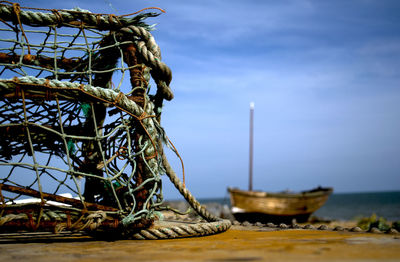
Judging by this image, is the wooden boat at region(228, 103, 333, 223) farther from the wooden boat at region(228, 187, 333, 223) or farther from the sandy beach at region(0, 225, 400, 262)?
the sandy beach at region(0, 225, 400, 262)

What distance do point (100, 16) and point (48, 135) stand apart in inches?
39.2

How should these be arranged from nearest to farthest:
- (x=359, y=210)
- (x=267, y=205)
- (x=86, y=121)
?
1. (x=86, y=121)
2. (x=267, y=205)
3. (x=359, y=210)

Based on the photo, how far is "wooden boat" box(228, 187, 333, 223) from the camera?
14523 millimetres

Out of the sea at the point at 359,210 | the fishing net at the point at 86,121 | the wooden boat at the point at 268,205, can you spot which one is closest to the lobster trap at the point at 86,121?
the fishing net at the point at 86,121

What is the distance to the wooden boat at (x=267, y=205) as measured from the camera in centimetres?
1452

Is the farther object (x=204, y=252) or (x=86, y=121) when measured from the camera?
(x=86, y=121)

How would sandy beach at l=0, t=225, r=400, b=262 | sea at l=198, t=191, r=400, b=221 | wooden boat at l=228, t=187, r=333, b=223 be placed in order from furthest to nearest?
sea at l=198, t=191, r=400, b=221 → wooden boat at l=228, t=187, r=333, b=223 → sandy beach at l=0, t=225, r=400, b=262

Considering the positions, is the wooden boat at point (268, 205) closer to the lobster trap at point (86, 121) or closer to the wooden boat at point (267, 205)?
the wooden boat at point (267, 205)

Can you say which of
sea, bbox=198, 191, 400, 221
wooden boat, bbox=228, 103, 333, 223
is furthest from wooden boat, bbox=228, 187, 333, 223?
sea, bbox=198, 191, 400, 221

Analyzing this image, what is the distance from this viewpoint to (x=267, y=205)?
14578 millimetres

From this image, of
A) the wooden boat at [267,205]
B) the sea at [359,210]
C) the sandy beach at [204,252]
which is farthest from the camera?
the sea at [359,210]

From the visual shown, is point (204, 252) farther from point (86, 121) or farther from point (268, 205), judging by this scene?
point (268, 205)

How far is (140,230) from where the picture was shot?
2.16 meters

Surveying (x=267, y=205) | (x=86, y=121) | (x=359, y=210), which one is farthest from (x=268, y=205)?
(x=359, y=210)
